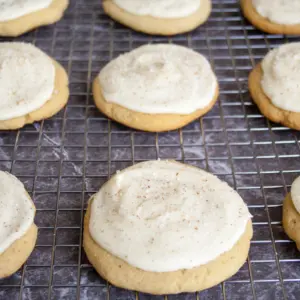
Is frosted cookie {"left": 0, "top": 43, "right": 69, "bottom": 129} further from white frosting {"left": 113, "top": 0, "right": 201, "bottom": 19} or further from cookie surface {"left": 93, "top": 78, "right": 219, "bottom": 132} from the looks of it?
white frosting {"left": 113, "top": 0, "right": 201, "bottom": 19}

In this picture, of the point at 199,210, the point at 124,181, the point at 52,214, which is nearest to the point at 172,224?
the point at 199,210

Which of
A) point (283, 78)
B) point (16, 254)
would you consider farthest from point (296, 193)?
point (16, 254)

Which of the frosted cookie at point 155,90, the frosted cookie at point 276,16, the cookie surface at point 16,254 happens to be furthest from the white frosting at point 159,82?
the cookie surface at point 16,254

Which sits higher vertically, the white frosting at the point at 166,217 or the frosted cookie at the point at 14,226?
the white frosting at the point at 166,217

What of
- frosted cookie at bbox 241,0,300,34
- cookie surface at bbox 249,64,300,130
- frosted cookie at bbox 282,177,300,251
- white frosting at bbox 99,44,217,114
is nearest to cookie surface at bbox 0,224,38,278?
white frosting at bbox 99,44,217,114

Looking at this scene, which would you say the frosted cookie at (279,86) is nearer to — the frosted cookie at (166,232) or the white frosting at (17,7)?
the frosted cookie at (166,232)

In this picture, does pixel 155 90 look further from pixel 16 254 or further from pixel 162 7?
pixel 16 254
